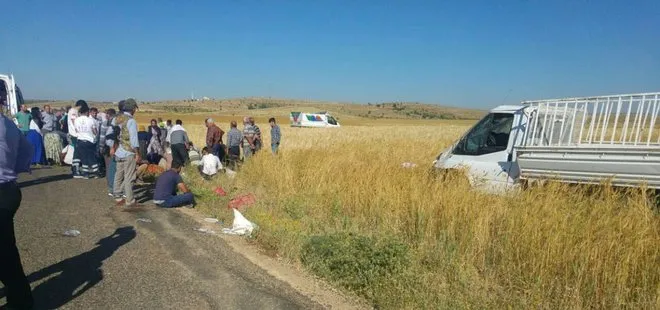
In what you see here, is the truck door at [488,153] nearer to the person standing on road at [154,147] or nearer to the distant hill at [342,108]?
the person standing on road at [154,147]

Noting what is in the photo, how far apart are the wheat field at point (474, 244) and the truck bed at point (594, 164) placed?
206 millimetres

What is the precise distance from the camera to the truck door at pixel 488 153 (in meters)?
7.56

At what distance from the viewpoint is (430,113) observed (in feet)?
439

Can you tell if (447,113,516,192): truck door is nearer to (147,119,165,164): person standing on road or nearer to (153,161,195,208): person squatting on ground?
(153,161,195,208): person squatting on ground

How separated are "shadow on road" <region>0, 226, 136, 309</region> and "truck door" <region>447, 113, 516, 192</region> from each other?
18.4 ft

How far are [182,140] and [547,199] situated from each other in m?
9.42

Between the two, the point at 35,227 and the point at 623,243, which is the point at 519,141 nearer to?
the point at 623,243

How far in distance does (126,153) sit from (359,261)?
5.52 metres

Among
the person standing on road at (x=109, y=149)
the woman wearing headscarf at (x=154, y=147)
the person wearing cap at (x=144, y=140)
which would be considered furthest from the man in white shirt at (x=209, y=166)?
the person wearing cap at (x=144, y=140)

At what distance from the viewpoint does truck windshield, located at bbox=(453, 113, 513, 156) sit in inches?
314

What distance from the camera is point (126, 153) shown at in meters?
8.32

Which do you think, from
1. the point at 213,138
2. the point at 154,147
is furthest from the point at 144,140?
the point at 213,138

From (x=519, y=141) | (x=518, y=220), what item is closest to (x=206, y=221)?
(x=518, y=220)

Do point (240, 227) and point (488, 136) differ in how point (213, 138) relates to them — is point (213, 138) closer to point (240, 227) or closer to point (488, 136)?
point (240, 227)
